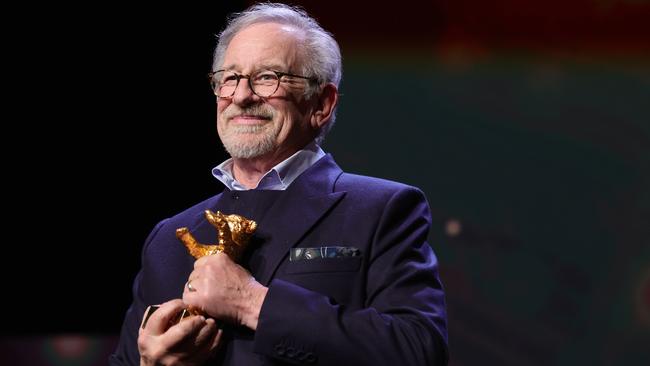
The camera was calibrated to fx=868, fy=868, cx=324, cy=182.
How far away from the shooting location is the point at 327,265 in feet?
6.15

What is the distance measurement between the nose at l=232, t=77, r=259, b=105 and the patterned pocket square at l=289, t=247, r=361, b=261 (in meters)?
0.41

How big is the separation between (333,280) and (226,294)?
242 mm

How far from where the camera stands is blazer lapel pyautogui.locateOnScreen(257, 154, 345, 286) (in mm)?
1922

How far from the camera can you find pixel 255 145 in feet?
6.94

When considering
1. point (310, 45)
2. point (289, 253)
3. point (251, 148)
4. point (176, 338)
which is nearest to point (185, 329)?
point (176, 338)

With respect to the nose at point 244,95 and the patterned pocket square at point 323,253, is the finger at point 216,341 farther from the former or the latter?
the nose at point 244,95

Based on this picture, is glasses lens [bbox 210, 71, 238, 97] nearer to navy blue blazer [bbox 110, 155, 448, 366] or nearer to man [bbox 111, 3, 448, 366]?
man [bbox 111, 3, 448, 366]

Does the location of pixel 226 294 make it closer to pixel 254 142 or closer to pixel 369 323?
pixel 369 323

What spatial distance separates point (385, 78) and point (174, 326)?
181 centimetres

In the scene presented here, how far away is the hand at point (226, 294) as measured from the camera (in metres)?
1.76

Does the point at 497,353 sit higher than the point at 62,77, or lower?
lower

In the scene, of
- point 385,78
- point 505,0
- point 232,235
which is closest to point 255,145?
point 232,235

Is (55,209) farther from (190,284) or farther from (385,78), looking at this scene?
(190,284)

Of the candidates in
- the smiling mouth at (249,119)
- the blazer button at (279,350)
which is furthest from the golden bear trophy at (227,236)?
the smiling mouth at (249,119)
